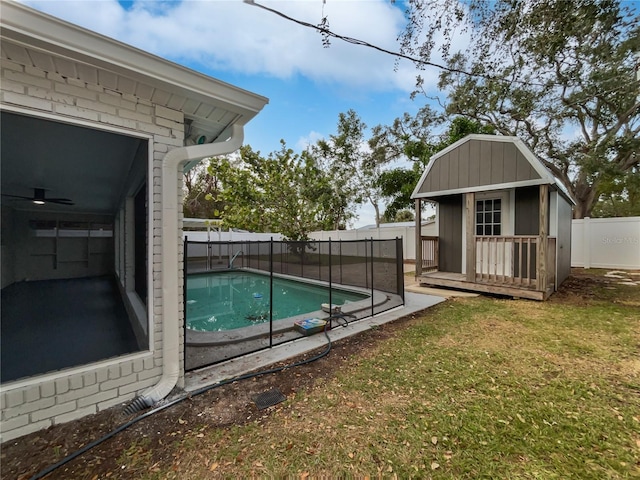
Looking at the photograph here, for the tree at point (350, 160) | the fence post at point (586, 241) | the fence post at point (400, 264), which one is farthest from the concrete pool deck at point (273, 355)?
the tree at point (350, 160)

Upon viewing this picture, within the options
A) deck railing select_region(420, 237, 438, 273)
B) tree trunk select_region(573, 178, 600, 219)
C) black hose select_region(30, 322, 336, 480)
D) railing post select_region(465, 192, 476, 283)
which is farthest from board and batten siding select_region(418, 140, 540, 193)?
tree trunk select_region(573, 178, 600, 219)

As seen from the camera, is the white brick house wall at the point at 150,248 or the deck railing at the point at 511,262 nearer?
the white brick house wall at the point at 150,248

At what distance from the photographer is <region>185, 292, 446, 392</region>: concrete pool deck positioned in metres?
2.78

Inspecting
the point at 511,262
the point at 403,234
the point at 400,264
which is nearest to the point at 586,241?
the point at 403,234

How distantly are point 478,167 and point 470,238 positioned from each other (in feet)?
A: 5.41

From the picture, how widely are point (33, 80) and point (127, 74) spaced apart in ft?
1.96

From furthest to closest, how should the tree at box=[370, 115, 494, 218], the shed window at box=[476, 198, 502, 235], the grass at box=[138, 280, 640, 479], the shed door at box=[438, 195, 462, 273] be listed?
the tree at box=[370, 115, 494, 218]
the shed door at box=[438, 195, 462, 273]
the shed window at box=[476, 198, 502, 235]
the grass at box=[138, 280, 640, 479]

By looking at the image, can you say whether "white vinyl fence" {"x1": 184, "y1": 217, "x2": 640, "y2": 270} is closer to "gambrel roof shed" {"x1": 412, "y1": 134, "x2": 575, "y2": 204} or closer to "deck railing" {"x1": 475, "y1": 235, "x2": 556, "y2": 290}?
"gambrel roof shed" {"x1": 412, "y1": 134, "x2": 575, "y2": 204}

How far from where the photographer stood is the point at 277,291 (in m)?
7.92

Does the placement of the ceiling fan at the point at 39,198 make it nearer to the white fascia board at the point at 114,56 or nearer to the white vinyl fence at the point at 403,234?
the white fascia board at the point at 114,56

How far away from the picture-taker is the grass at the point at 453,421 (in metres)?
1.70

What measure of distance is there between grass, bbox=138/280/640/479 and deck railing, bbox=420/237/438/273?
4330mm

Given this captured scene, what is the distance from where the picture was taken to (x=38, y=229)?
14.0 ft

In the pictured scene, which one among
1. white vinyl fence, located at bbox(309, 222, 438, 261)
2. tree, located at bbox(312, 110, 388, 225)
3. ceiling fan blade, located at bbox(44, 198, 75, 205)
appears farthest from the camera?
tree, located at bbox(312, 110, 388, 225)
